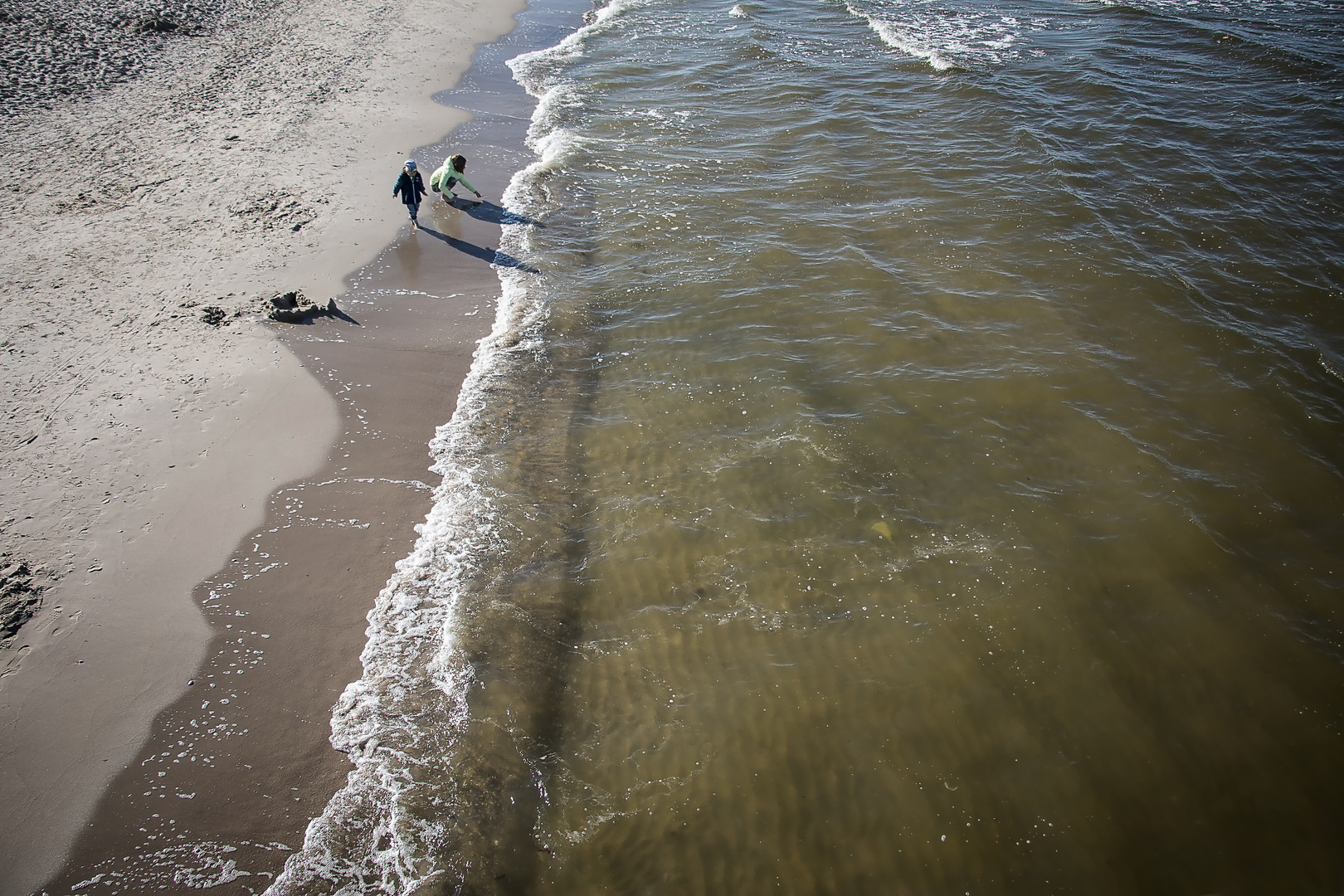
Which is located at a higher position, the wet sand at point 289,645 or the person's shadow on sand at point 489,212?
the person's shadow on sand at point 489,212

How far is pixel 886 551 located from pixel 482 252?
30.6ft

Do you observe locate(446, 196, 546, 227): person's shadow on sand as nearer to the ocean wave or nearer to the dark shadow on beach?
the dark shadow on beach

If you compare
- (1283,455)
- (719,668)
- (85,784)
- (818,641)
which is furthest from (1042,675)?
(85,784)

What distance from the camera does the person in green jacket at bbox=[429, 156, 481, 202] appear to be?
43.2 ft

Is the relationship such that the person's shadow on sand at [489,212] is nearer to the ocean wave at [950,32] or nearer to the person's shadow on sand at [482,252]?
the person's shadow on sand at [482,252]

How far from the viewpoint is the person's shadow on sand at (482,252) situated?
12.1 metres

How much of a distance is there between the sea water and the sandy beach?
26.8 inches

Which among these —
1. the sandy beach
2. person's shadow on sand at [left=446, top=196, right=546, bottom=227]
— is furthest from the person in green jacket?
the sandy beach

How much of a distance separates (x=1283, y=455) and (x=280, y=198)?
56.1 ft

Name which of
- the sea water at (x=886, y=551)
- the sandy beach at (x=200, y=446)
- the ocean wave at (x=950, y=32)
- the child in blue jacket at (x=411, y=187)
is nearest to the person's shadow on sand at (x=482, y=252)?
the sandy beach at (x=200, y=446)

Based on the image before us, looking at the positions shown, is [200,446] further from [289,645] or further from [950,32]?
[950,32]

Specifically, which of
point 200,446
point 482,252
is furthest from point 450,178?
point 200,446

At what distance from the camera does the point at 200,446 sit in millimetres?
8148

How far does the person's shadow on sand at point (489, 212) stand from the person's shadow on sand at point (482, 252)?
101 centimetres
